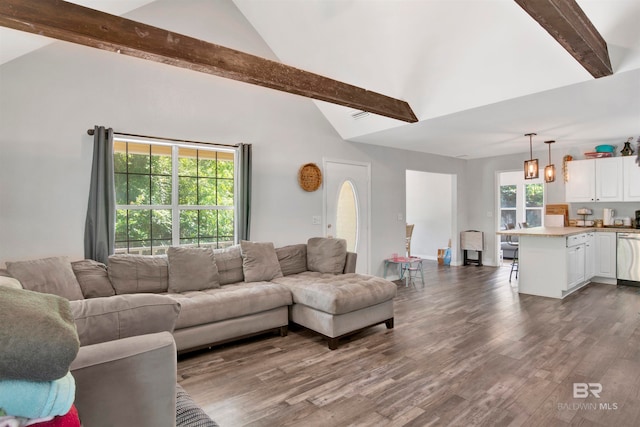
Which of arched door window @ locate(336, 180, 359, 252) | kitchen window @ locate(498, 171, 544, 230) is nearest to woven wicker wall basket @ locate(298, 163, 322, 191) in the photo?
arched door window @ locate(336, 180, 359, 252)

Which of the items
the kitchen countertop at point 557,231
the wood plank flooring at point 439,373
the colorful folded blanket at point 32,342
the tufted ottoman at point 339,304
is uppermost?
the kitchen countertop at point 557,231

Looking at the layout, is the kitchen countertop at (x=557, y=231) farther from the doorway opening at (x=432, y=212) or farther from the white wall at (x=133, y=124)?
the white wall at (x=133, y=124)

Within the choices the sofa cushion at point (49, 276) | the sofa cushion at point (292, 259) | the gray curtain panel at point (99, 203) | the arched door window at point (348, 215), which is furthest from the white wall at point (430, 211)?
the sofa cushion at point (49, 276)

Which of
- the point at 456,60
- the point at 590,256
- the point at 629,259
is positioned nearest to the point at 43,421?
the point at 456,60

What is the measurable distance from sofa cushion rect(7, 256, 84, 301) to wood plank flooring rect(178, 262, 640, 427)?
1066 millimetres

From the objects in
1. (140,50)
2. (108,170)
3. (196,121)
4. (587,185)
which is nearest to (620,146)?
(587,185)

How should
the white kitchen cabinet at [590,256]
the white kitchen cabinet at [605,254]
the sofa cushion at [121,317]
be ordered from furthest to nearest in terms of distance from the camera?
the white kitchen cabinet at [605,254]
the white kitchen cabinet at [590,256]
the sofa cushion at [121,317]

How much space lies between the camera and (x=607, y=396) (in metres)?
2.32

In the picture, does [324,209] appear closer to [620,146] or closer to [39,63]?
[39,63]

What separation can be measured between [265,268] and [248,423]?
6.48 ft

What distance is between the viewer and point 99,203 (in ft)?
10.8

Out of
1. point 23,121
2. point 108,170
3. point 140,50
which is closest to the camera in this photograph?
point 140,50

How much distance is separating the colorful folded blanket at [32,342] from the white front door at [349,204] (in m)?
4.48

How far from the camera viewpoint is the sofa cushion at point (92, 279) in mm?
2979
